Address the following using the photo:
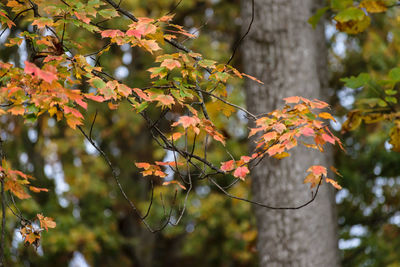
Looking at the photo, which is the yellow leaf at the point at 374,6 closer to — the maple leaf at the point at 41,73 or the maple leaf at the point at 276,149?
the maple leaf at the point at 276,149

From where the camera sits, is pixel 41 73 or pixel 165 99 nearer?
pixel 41 73

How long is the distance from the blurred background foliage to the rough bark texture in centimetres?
218

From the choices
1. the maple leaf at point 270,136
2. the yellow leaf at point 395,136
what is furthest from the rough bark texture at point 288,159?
the maple leaf at point 270,136

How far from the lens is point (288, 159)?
11.4 feet

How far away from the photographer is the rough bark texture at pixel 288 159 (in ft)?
11.2

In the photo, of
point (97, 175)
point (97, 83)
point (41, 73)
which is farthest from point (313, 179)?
point (97, 175)

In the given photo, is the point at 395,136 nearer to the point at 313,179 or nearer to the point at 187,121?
the point at 313,179

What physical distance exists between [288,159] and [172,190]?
5.07 metres

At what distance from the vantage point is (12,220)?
6211mm

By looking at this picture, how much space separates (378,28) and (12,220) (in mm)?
6787

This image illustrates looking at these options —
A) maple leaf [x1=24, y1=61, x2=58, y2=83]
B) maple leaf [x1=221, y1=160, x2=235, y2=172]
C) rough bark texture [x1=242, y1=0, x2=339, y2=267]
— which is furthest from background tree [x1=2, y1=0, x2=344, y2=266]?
maple leaf [x1=24, y1=61, x2=58, y2=83]

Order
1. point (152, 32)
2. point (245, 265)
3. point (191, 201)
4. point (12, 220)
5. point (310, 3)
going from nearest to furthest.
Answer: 1. point (152, 32)
2. point (310, 3)
3. point (12, 220)
4. point (191, 201)
5. point (245, 265)

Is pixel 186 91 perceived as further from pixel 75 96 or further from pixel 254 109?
pixel 254 109

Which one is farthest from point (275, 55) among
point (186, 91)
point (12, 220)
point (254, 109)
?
point (12, 220)
